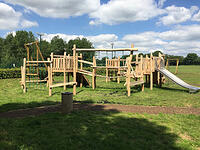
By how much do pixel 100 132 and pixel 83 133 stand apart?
16.2 inches

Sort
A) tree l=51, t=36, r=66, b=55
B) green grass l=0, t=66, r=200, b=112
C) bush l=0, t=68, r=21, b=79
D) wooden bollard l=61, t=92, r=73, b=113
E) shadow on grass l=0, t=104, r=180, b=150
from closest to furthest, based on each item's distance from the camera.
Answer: shadow on grass l=0, t=104, r=180, b=150
wooden bollard l=61, t=92, r=73, b=113
green grass l=0, t=66, r=200, b=112
bush l=0, t=68, r=21, b=79
tree l=51, t=36, r=66, b=55

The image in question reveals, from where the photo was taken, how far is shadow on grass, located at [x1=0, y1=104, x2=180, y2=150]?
10.6 ft

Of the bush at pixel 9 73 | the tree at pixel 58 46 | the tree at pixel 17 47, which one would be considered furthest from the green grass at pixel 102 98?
the tree at pixel 58 46

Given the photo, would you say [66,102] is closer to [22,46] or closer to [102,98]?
[102,98]

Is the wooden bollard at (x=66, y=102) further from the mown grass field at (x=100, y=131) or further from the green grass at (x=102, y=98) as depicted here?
the green grass at (x=102, y=98)

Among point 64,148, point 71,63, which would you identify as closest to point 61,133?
point 64,148

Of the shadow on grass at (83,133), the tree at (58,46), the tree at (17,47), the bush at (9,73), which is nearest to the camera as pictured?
the shadow on grass at (83,133)

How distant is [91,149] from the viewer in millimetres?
3062

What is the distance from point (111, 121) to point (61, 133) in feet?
5.03

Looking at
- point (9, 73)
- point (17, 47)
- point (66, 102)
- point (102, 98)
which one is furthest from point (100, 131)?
point (17, 47)

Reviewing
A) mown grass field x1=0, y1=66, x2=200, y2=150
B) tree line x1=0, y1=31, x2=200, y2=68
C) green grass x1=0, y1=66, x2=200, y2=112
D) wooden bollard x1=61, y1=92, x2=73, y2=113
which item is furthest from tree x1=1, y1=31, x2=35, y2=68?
mown grass field x1=0, y1=66, x2=200, y2=150

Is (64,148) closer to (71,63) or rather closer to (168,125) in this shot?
(168,125)

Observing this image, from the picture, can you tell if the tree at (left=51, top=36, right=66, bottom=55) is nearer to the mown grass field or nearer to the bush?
the bush

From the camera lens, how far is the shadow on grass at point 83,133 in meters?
3.22
